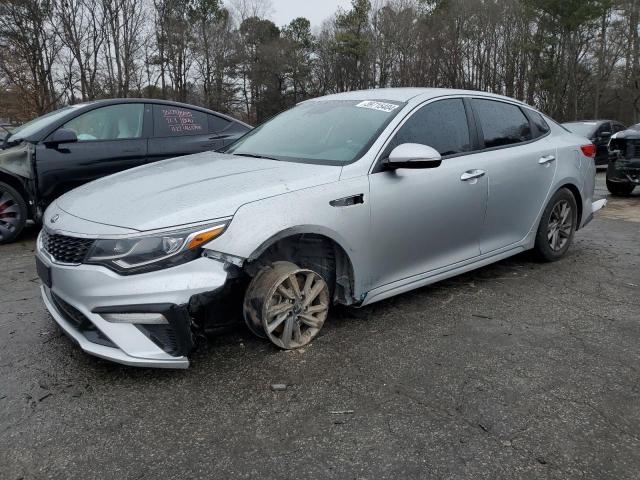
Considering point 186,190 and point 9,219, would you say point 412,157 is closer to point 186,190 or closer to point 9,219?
point 186,190

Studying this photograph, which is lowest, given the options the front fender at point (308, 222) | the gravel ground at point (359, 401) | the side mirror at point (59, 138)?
the gravel ground at point (359, 401)

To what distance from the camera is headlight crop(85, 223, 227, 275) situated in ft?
7.94

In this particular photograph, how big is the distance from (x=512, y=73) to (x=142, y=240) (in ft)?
128

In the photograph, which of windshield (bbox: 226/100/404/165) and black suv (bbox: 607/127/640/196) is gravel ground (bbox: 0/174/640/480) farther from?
black suv (bbox: 607/127/640/196)

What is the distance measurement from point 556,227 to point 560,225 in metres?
0.06

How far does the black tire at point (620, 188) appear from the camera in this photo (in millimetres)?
8930

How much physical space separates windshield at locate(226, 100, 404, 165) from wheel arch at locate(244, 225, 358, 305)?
49 cm

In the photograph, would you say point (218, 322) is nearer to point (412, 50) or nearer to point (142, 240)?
point (142, 240)

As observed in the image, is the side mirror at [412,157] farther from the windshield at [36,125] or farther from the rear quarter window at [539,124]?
the windshield at [36,125]

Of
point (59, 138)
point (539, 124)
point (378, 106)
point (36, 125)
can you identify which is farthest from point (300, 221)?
point (36, 125)

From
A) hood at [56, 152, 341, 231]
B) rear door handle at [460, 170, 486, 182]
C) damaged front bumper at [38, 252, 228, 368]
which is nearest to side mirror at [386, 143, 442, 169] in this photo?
hood at [56, 152, 341, 231]

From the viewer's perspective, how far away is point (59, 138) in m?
5.30

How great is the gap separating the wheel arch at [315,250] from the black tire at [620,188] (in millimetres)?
7709

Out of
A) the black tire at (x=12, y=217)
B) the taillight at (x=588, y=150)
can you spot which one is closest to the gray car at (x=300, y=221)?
the taillight at (x=588, y=150)
